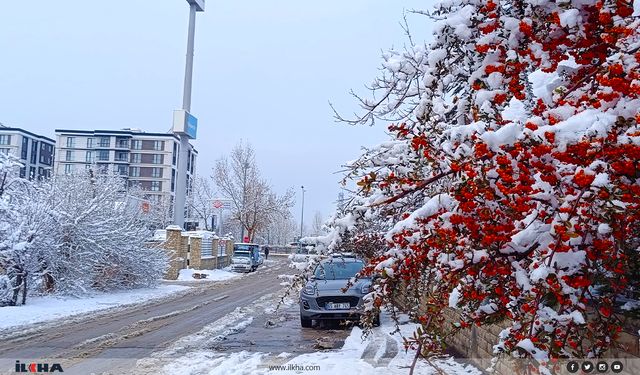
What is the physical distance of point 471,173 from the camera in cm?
293

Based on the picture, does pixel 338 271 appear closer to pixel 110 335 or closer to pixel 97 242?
pixel 110 335

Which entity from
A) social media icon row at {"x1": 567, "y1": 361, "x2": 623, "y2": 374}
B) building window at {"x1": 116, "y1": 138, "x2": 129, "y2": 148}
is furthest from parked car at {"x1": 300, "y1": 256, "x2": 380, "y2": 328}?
building window at {"x1": 116, "y1": 138, "x2": 129, "y2": 148}

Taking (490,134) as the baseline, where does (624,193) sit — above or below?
below

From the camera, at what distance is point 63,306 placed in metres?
15.4

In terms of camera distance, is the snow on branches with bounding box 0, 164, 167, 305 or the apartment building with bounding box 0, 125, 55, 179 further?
the apartment building with bounding box 0, 125, 55, 179

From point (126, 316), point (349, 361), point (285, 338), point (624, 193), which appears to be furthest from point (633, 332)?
point (126, 316)

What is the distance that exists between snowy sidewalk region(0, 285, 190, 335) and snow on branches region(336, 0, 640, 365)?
10.8 m

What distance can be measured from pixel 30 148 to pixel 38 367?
316ft

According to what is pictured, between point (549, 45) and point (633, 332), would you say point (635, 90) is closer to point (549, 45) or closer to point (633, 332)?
point (549, 45)

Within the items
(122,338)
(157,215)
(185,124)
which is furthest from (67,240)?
(157,215)

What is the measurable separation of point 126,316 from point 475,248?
12.7m

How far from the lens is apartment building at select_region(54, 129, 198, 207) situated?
9269 cm

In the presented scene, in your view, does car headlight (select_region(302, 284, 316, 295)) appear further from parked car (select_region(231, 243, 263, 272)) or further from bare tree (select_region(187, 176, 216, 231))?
bare tree (select_region(187, 176, 216, 231))

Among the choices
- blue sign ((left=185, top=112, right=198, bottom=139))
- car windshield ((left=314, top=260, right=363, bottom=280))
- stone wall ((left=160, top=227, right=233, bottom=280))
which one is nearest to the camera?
car windshield ((left=314, top=260, right=363, bottom=280))
